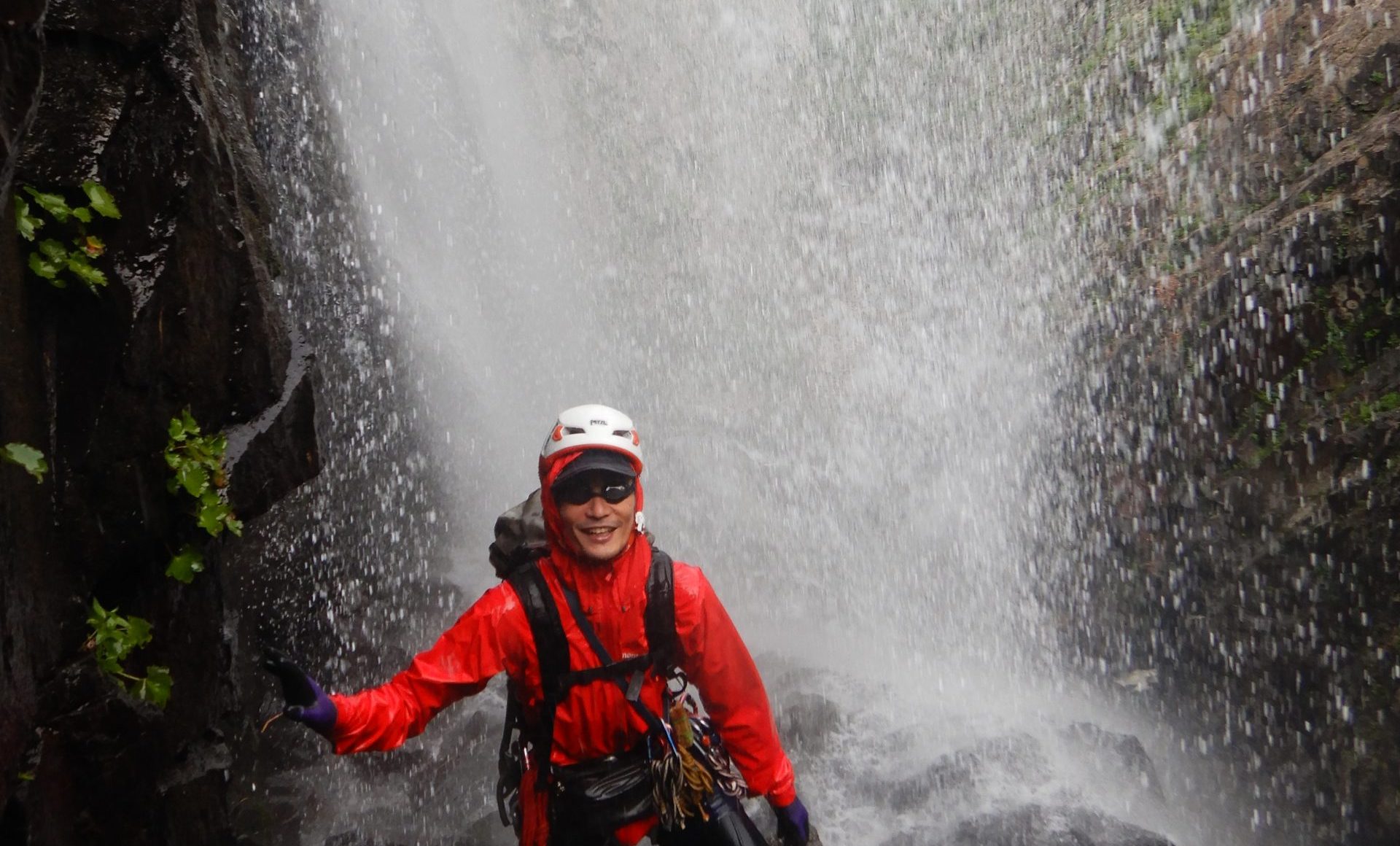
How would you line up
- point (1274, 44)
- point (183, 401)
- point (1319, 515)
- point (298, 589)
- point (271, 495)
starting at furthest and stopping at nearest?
point (1274, 44) → point (298, 589) → point (1319, 515) → point (271, 495) → point (183, 401)

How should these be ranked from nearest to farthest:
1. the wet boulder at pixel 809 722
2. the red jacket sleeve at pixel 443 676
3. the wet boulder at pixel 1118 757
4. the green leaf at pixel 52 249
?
1. the red jacket sleeve at pixel 443 676
2. the green leaf at pixel 52 249
3. the wet boulder at pixel 1118 757
4. the wet boulder at pixel 809 722

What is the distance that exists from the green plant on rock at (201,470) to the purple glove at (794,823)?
2689mm

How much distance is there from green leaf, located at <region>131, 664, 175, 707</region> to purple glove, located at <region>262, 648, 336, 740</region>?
1.20m

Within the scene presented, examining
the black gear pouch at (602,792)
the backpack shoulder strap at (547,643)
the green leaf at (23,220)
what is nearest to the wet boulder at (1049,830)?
the black gear pouch at (602,792)

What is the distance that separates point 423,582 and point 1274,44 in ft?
39.4

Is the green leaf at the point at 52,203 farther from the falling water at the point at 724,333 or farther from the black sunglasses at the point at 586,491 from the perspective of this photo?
the falling water at the point at 724,333

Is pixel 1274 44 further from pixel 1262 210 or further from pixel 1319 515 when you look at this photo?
pixel 1319 515

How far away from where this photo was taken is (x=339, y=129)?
1135 cm

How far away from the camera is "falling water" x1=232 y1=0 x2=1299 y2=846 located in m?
8.76

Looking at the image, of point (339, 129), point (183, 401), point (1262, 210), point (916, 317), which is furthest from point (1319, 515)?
point (339, 129)

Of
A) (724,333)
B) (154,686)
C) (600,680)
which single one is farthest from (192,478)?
(724,333)

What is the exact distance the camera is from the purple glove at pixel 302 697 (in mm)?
2535

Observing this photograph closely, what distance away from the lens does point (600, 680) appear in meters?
2.93

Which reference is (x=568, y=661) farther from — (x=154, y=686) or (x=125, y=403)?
(x=125, y=403)
